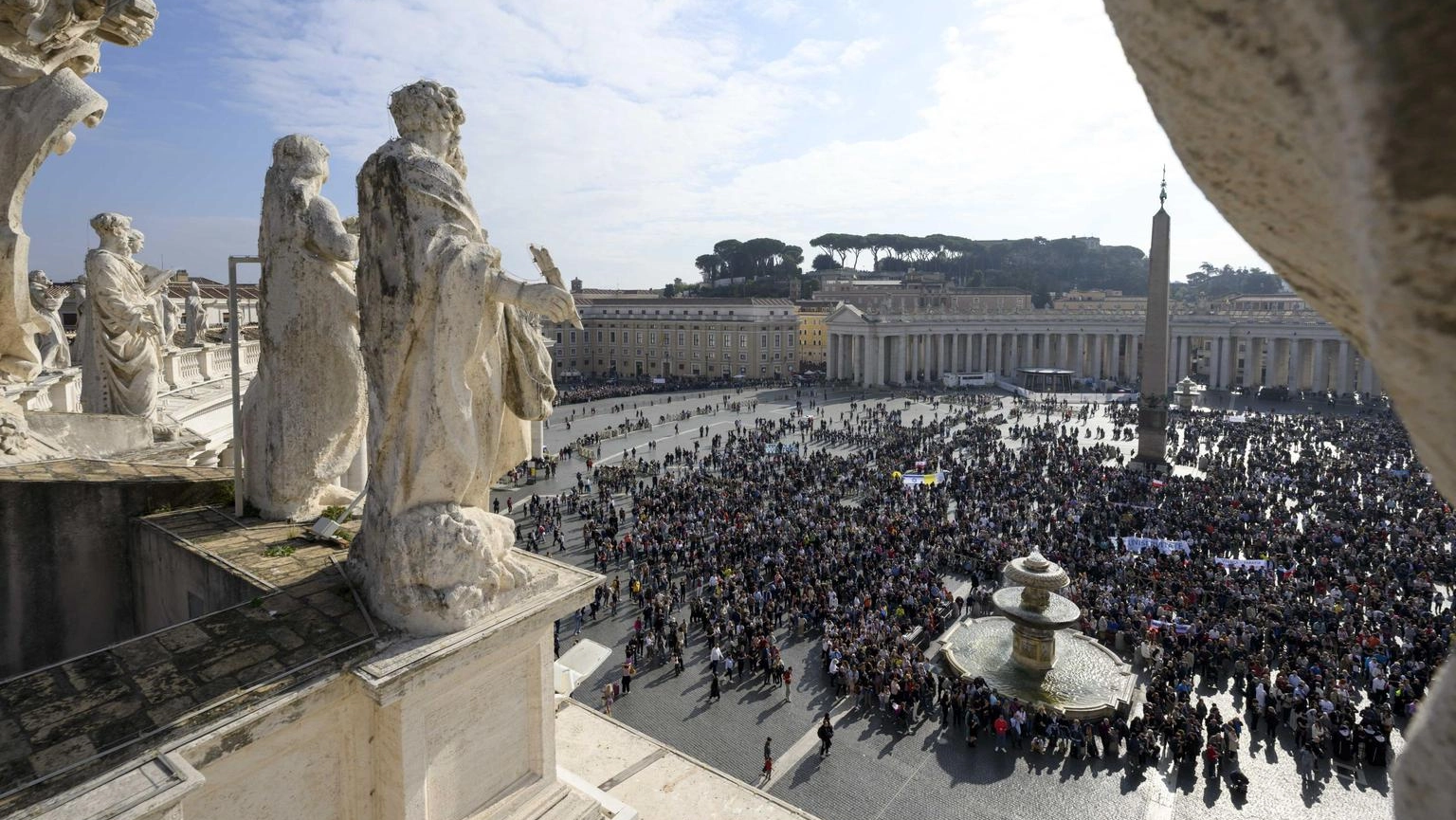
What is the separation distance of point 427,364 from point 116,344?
6.47 meters

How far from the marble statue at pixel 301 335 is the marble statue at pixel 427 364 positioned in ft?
3.19

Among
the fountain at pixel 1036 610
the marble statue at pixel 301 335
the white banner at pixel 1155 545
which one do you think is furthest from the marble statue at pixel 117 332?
the white banner at pixel 1155 545

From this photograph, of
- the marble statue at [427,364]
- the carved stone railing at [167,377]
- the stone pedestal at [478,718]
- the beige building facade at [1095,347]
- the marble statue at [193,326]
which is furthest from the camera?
the beige building facade at [1095,347]

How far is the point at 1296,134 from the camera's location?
2.72 ft

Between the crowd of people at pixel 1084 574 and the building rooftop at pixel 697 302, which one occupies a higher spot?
the building rooftop at pixel 697 302

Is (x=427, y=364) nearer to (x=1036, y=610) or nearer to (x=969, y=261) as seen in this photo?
(x=1036, y=610)

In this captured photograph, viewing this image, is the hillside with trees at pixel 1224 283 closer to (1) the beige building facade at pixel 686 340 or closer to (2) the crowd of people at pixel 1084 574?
(1) the beige building facade at pixel 686 340

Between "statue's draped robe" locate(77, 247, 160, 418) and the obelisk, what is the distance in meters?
28.9

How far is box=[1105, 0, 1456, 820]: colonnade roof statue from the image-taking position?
2.04 feet

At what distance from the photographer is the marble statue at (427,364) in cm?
378

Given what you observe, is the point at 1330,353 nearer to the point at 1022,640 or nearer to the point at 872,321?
the point at 872,321

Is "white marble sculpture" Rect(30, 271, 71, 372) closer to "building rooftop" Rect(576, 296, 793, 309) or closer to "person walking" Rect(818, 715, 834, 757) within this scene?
"person walking" Rect(818, 715, 834, 757)

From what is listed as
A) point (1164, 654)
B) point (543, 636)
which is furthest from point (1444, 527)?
point (543, 636)

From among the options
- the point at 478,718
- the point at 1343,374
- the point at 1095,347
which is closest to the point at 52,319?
the point at 478,718
